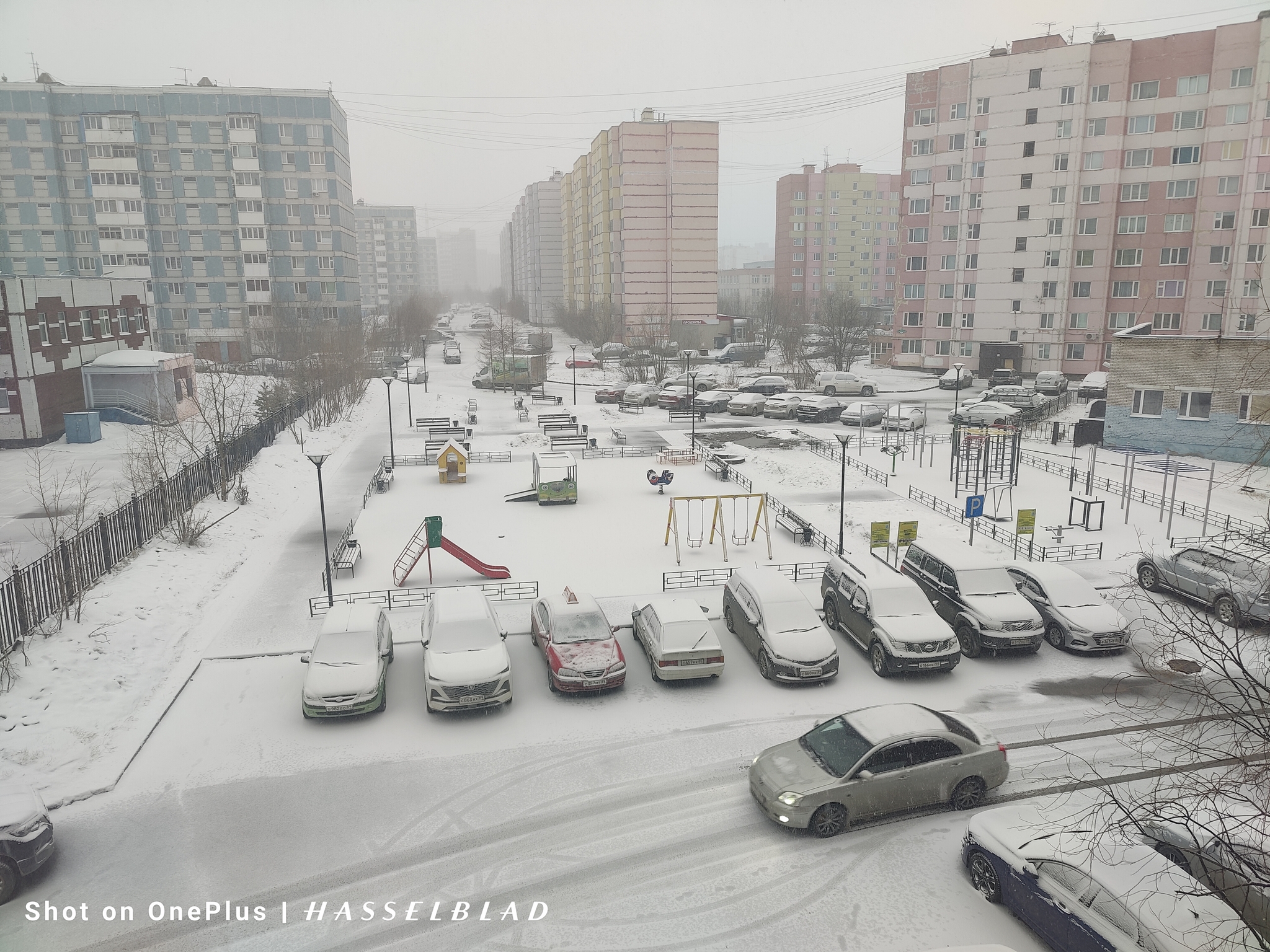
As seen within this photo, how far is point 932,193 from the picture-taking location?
2441 inches

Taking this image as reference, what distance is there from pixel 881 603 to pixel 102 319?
41.9 metres

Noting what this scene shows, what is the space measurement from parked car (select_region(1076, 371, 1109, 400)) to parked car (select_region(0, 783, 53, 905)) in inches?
2047

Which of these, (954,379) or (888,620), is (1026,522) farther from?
(954,379)

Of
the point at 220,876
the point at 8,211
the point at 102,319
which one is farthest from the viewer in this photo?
the point at 8,211

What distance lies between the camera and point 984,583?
53.1 ft

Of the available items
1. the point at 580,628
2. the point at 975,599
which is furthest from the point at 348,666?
the point at 975,599

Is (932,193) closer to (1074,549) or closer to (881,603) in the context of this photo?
A: (1074,549)

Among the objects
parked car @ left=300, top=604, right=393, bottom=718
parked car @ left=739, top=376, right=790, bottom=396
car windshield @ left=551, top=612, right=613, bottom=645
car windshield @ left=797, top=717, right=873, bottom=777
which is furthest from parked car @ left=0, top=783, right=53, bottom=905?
parked car @ left=739, top=376, right=790, bottom=396

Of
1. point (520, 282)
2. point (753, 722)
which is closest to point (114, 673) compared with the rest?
point (753, 722)

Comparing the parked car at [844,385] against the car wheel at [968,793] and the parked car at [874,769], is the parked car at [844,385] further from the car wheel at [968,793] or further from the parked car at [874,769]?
the car wheel at [968,793]

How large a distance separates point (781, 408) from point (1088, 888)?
3834 cm

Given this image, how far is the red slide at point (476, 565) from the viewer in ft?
65.4

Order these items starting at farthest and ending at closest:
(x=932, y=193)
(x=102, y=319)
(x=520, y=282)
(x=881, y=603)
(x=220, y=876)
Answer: (x=520, y=282) → (x=932, y=193) → (x=102, y=319) → (x=881, y=603) → (x=220, y=876)

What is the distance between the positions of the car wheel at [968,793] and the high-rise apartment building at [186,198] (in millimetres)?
64241
